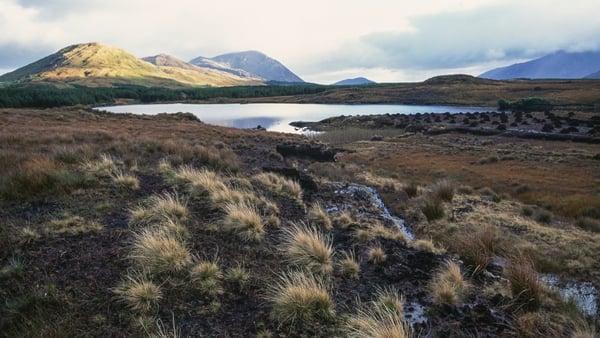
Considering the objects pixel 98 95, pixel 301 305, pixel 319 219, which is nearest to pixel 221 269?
pixel 301 305

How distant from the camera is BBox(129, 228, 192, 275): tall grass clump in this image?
18.5ft

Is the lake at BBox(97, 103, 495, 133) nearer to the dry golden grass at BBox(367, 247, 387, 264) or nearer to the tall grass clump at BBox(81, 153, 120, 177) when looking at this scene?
the tall grass clump at BBox(81, 153, 120, 177)

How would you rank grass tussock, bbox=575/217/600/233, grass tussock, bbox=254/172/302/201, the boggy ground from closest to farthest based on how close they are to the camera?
the boggy ground < grass tussock, bbox=254/172/302/201 < grass tussock, bbox=575/217/600/233

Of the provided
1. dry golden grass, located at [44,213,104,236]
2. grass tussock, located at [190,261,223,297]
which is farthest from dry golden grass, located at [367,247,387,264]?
dry golden grass, located at [44,213,104,236]

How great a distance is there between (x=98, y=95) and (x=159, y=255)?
14797cm

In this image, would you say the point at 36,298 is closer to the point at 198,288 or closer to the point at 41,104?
the point at 198,288

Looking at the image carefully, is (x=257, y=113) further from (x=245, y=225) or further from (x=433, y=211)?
(x=245, y=225)

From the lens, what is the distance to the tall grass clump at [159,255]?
5.65m

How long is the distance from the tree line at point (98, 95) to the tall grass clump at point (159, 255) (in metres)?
114

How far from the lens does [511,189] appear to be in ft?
77.1

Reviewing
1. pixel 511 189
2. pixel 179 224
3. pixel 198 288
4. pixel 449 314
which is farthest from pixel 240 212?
pixel 511 189

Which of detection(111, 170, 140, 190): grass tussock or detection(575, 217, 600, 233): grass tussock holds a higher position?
detection(111, 170, 140, 190): grass tussock

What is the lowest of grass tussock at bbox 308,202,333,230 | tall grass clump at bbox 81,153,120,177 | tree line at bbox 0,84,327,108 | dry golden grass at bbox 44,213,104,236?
grass tussock at bbox 308,202,333,230

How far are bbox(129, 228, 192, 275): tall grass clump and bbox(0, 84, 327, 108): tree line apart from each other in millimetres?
113746
